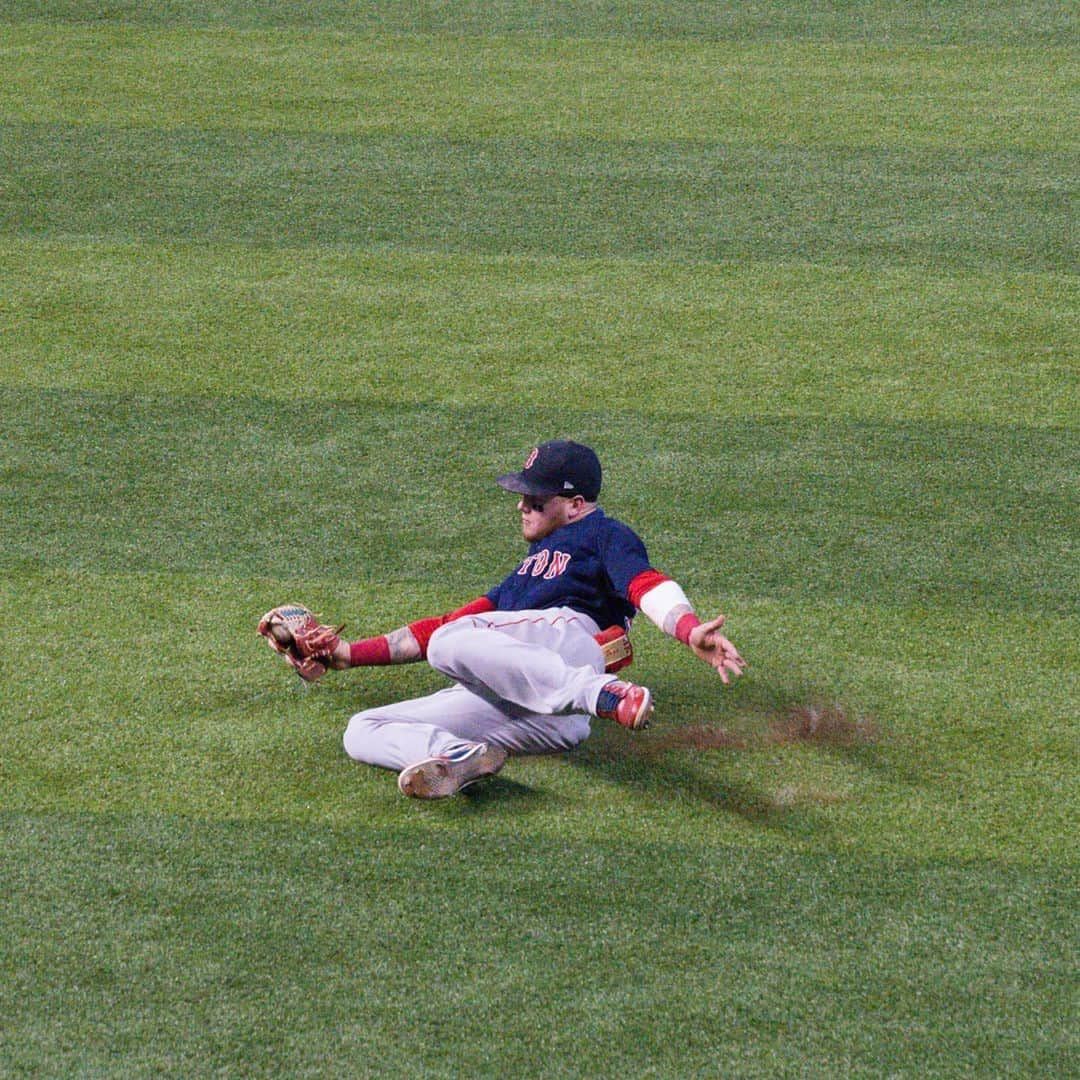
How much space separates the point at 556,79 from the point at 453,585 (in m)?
7.35

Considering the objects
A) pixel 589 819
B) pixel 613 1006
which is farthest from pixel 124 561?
pixel 613 1006

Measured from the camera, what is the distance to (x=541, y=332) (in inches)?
368

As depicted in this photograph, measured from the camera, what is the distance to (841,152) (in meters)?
11.6

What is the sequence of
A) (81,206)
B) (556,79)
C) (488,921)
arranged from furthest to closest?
(556,79) < (81,206) < (488,921)

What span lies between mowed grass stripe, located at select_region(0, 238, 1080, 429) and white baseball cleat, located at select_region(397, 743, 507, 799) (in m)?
3.46

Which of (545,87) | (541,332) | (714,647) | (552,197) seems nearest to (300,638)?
(714,647)

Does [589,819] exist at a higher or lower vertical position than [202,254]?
lower

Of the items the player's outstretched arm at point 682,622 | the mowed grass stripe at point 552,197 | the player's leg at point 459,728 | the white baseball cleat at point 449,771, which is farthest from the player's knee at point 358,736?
the mowed grass stripe at point 552,197

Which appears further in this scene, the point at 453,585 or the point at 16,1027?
the point at 453,585

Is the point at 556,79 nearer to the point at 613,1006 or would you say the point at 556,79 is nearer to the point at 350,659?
the point at 350,659

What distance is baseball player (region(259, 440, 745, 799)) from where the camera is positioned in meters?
5.18

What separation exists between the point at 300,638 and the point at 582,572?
1.01 m

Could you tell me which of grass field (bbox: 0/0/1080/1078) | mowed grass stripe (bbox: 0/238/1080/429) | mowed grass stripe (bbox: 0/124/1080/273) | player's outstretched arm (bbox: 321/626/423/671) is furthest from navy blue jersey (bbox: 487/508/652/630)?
mowed grass stripe (bbox: 0/124/1080/273)

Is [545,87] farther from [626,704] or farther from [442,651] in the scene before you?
[626,704]
